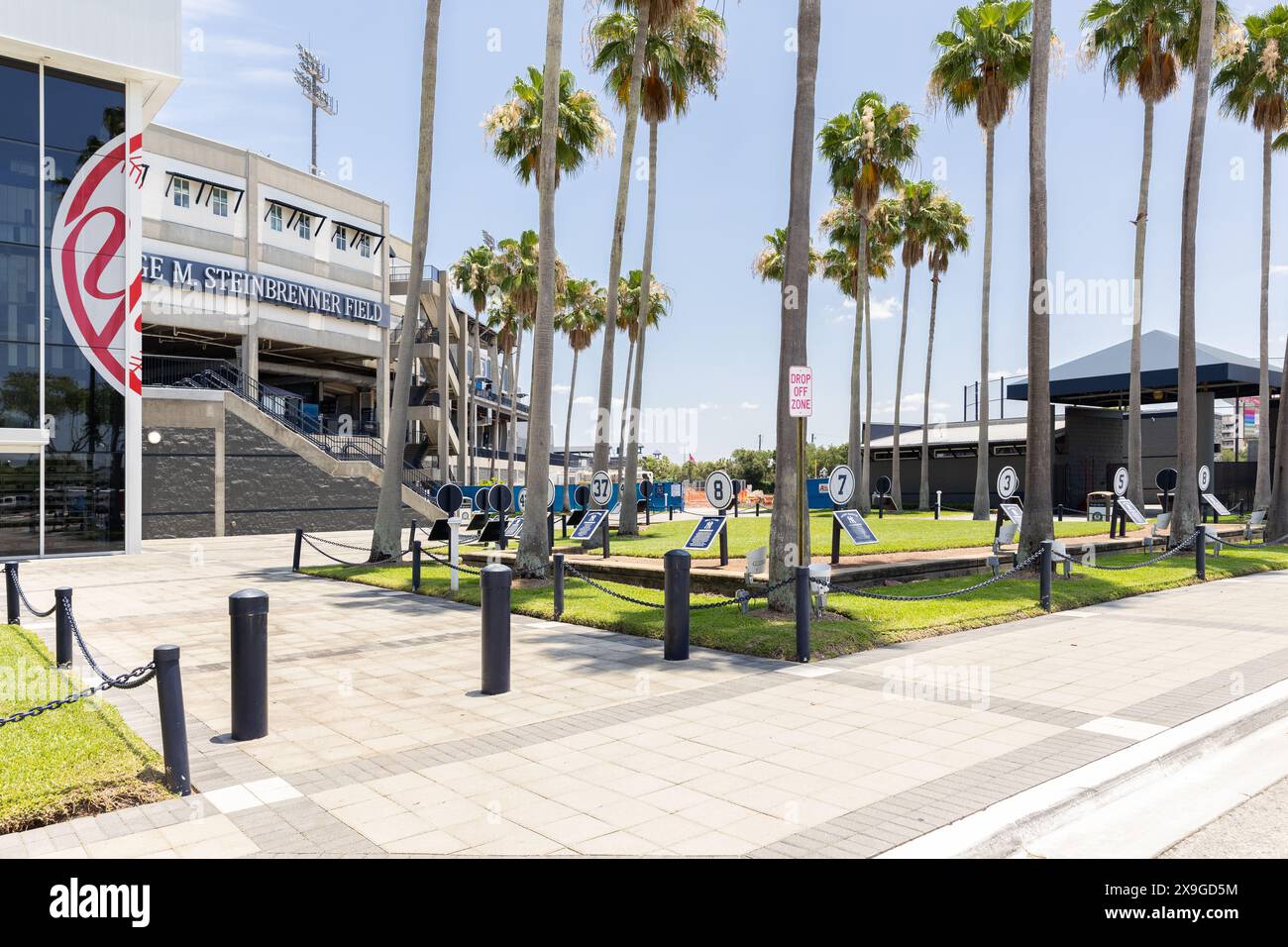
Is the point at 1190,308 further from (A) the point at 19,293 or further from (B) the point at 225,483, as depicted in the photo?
(B) the point at 225,483

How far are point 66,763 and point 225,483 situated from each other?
28.9 meters

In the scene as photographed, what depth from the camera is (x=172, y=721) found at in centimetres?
546

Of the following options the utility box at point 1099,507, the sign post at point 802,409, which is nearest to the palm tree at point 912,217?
the utility box at point 1099,507

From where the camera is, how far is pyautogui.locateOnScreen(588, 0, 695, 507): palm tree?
22578mm

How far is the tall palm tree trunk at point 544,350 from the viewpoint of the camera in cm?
1552

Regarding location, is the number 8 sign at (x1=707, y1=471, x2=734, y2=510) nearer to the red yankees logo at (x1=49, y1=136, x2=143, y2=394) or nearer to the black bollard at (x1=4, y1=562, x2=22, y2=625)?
the black bollard at (x1=4, y1=562, x2=22, y2=625)

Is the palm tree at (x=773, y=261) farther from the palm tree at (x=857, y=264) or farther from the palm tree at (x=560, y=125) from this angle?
the palm tree at (x=560, y=125)

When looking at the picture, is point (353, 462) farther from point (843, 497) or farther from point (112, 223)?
point (843, 497)

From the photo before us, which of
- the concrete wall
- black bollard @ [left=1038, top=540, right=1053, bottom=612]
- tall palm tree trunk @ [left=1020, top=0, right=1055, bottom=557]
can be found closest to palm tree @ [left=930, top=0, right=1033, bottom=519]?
tall palm tree trunk @ [left=1020, top=0, right=1055, bottom=557]

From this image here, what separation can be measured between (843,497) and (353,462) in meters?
25.2

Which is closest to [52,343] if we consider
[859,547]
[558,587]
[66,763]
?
[558,587]

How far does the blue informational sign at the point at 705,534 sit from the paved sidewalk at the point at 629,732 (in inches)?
152

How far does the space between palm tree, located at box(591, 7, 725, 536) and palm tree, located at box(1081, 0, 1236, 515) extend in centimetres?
1265
